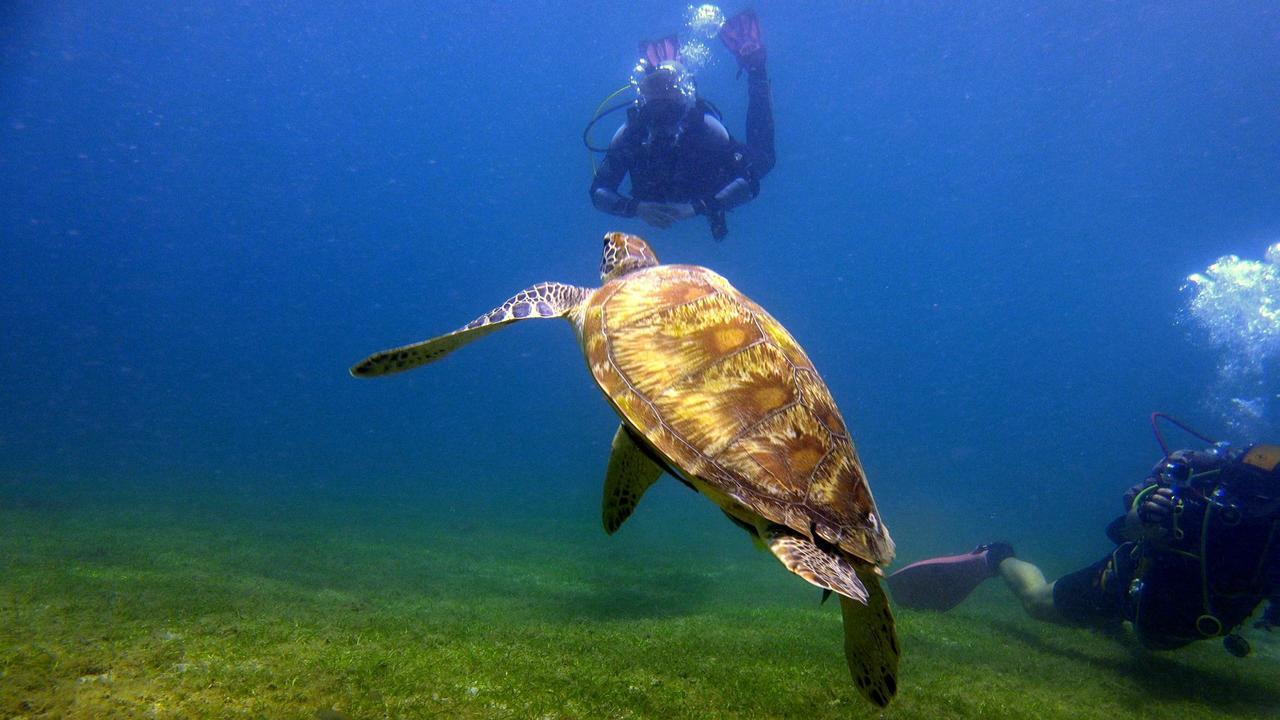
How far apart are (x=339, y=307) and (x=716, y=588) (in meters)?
125

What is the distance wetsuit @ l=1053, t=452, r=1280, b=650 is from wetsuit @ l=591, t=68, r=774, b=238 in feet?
28.5

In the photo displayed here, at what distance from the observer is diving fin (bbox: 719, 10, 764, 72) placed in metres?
13.2

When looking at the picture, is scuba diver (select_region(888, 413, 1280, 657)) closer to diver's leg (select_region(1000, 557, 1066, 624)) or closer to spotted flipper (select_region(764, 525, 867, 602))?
diver's leg (select_region(1000, 557, 1066, 624))

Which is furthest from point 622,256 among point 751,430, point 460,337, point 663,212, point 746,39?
point 746,39

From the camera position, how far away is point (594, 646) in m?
4.04

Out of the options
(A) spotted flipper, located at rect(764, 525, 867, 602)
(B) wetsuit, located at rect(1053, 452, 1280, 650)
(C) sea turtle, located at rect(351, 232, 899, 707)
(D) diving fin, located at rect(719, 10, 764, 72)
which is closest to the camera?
(A) spotted flipper, located at rect(764, 525, 867, 602)

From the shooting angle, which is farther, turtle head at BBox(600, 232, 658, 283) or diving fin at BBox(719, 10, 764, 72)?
diving fin at BBox(719, 10, 764, 72)

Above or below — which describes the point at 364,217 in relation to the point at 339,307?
above

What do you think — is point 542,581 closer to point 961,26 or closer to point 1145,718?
point 1145,718

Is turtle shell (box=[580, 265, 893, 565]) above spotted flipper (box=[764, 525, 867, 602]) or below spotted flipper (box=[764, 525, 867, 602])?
above

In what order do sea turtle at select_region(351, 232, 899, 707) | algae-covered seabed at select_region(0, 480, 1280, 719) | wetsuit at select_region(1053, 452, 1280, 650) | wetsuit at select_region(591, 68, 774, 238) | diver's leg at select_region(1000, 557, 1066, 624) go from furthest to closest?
wetsuit at select_region(591, 68, 774, 238) → diver's leg at select_region(1000, 557, 1066, 624) → wetsuit at select_region(1053, 452, 1280, 650) → algae-covered seabed at select_region(0, 480, 1280, 719) → sea turtle at select_region(351, 232, 899, 707)

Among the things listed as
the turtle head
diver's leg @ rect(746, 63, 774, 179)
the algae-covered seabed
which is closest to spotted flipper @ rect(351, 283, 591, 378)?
the turtle head

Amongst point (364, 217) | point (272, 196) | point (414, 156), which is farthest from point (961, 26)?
point (272, 196)

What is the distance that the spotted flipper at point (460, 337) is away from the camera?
129 inches
